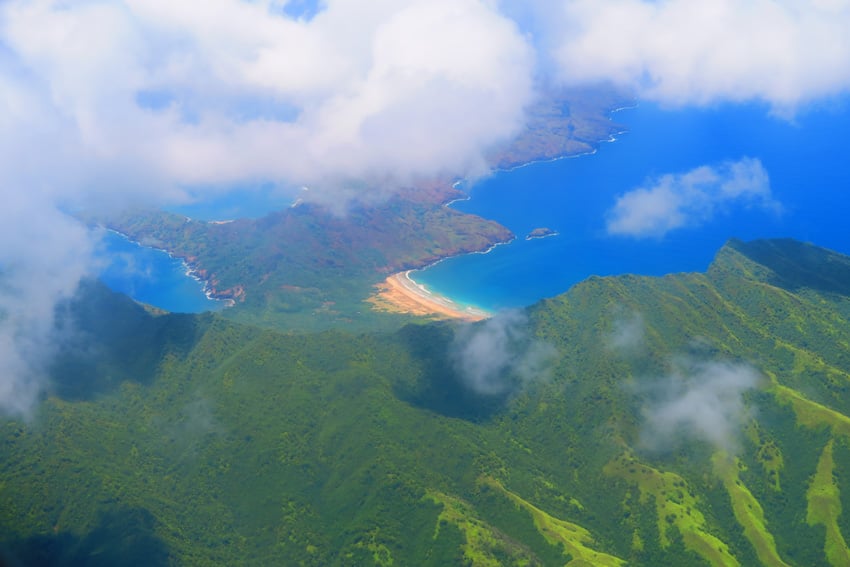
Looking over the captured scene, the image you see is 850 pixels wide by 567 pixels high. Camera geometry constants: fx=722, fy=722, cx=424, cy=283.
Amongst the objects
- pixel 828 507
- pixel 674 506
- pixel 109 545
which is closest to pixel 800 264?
pixel 828 507

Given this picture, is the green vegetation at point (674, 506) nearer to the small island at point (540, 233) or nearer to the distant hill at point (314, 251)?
the distant hill at point (314, 251)

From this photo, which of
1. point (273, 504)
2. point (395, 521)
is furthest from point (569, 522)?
point (273, 504)

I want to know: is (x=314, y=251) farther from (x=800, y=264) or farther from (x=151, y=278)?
(x=800, y=264)

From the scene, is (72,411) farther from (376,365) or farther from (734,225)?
(734,225)

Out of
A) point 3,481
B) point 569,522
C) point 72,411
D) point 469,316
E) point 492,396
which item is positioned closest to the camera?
point 3,481

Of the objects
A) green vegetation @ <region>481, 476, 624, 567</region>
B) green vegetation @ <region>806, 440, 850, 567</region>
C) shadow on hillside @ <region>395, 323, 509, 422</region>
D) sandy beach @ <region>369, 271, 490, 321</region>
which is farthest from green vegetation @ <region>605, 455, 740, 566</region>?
sandy beach @ <region>369, 271, 490, 321</region>

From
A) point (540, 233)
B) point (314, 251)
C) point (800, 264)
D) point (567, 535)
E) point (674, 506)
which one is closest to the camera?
point (567, 535)

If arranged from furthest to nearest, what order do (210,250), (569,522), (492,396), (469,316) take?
(210,250), (469,316), (492,396), (569,522)
